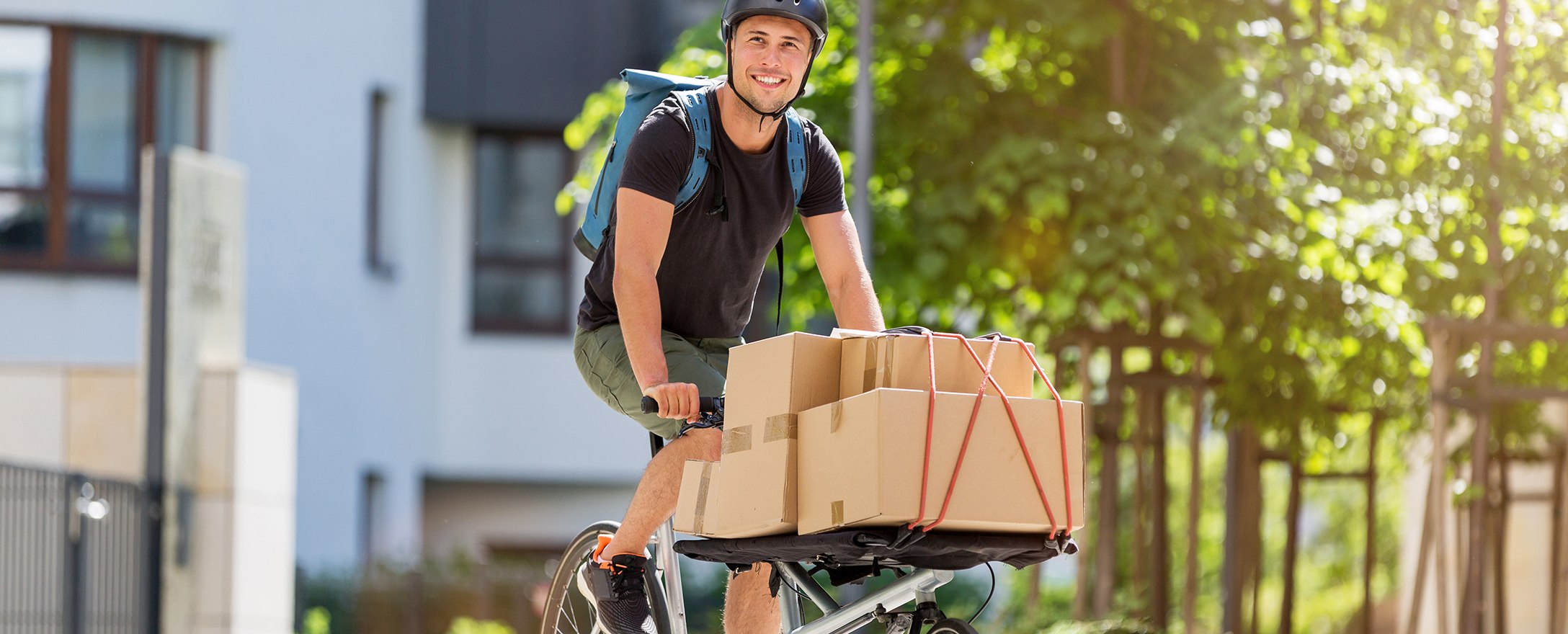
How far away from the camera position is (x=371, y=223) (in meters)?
19.9

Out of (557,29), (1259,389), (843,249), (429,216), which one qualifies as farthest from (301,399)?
(843,249)

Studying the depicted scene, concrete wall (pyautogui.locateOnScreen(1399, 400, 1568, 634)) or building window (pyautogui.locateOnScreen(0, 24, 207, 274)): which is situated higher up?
building window (pyautogui.locateOnScreen(0, 24, 207, 274))

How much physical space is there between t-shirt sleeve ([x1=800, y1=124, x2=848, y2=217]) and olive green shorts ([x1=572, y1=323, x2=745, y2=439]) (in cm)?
39

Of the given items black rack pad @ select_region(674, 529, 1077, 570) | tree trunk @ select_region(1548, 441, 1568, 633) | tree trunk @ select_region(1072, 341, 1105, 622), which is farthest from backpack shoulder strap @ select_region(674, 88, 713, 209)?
tree trunk @ select_region(1548, 441, 1568, 633)

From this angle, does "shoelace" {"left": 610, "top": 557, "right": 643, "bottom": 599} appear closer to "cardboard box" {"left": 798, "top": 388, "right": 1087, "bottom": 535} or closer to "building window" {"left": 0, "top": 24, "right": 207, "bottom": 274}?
"cardboard box" {"left": 798, "top": 388, "right": 1087, "bottom": 535}

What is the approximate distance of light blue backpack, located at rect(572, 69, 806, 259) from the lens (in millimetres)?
4277

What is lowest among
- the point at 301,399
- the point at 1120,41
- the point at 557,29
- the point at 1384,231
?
the point at 301,399

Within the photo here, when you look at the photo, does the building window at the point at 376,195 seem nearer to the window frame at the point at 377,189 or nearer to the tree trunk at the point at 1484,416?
the window frame at the point at 377,189

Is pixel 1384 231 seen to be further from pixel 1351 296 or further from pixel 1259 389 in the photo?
pixel 1259 389

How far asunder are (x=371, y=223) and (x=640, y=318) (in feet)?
53.1

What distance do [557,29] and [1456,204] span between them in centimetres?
1235

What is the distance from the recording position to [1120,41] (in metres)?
9.97

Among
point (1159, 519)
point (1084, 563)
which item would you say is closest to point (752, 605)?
point (1084, 563)

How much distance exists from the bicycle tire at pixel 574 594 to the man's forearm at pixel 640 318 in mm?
819
